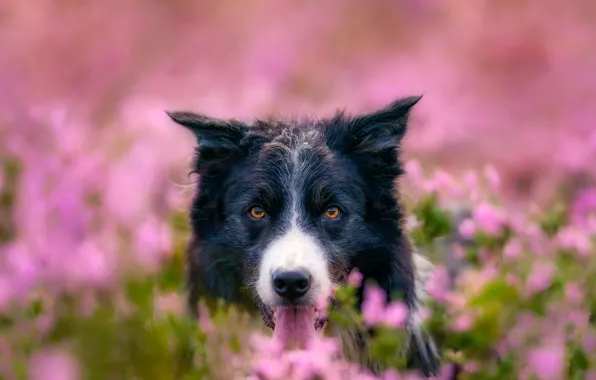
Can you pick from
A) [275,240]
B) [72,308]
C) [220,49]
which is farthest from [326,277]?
[220,49]

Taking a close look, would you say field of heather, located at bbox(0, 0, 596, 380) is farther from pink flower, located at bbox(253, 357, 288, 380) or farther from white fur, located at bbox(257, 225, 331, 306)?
white fur, located at bbox(257, 225, 331, 306)

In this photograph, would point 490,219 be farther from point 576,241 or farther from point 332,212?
point 332,212

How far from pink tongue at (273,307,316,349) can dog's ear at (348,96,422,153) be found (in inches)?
32.1

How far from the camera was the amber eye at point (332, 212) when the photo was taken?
12.1 ft

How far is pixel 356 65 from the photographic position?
797 centimetres

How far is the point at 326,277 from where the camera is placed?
11.1 ft

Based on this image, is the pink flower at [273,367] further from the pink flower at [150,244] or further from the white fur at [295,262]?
the pink flower at [150,244]

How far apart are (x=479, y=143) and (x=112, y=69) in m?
3.54

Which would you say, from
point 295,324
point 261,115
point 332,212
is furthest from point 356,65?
point 295,324

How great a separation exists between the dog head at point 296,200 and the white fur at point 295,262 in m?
0.01

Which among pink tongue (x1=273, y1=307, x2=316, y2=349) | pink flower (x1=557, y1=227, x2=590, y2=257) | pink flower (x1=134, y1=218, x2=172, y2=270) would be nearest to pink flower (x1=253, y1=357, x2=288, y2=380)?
pink tongue (x1=273, y1=307, x2=316, y2=349)

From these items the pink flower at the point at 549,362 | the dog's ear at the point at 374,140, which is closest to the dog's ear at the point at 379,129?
the dog's ear at the point at 374,140

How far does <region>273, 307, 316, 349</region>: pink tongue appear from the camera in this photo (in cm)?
354

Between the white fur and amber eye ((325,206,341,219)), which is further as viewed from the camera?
amber eye ((325,206,341,219))
